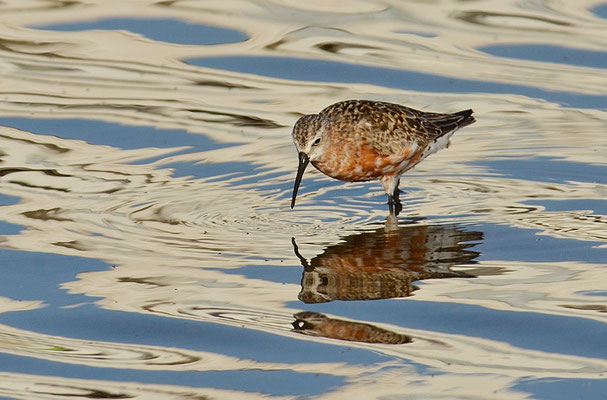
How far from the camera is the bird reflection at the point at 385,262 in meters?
8.84

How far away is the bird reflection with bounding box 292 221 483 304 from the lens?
29.0 feet

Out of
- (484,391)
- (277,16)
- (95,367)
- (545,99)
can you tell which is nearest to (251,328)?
(95,367)

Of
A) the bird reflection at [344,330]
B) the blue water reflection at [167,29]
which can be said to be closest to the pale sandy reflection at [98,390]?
the bird reflection at [344,330]

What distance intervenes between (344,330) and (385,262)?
5.18 feet

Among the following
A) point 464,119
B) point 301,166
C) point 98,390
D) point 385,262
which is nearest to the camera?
point 98,390

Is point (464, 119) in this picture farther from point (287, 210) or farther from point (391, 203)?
point (287, 210)

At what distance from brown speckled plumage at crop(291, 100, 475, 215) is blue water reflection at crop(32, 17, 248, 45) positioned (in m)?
5.54

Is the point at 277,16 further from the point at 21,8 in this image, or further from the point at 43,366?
the point at 43,366

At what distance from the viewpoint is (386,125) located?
11.5 meters

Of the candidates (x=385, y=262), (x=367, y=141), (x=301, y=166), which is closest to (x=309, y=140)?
(x=301, y=166)

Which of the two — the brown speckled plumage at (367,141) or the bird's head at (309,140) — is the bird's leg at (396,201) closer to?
the brown speckled plumage at (367,141)

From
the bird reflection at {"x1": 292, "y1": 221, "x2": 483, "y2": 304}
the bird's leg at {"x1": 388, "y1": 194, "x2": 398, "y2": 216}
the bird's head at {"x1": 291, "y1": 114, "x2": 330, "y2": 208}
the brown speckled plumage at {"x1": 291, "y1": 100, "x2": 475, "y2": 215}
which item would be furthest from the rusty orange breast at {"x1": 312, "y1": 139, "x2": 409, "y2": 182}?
the bird reflection at {"x1": 292, "y1": 221, "x2": 483, "y2": 304}

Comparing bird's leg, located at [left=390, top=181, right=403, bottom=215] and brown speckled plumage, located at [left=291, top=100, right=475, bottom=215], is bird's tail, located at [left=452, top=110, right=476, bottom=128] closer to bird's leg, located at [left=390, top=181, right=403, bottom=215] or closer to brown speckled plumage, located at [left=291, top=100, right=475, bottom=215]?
brown speckled plumage, located at [left=291, top=100, right=475, bottom=215]

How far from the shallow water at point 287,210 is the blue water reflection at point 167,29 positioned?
41 mm
